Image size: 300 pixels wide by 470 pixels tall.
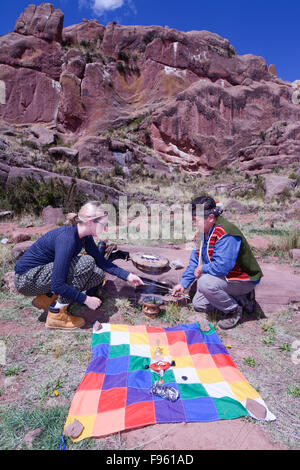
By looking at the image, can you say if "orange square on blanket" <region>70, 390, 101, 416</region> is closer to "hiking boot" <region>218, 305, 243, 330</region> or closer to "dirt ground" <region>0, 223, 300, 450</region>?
"dirt ground" <region>0, 223, 300, 450</region>

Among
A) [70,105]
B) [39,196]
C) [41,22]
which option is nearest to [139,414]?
[39,196]

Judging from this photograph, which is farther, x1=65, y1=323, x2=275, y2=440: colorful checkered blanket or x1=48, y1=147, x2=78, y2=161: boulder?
x1=48, y1=147, x2=78, y2=161: boulder

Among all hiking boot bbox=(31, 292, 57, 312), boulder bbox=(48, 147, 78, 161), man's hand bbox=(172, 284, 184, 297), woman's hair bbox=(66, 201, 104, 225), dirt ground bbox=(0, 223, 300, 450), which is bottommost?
dirt ground bbox=(0, 223, 300, 450)

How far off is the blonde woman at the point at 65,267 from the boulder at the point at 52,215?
5091 millimetres

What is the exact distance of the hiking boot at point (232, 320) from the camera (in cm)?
307

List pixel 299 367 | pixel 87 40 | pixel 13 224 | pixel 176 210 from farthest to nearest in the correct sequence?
pixel 87 40
pixel 176 210
pixel 13 224
pixel 299 367

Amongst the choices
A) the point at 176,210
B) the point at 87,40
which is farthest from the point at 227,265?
the point at 87,40

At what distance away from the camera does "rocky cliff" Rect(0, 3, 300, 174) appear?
2506 cm

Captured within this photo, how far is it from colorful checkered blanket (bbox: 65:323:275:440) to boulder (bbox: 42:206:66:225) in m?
5.65

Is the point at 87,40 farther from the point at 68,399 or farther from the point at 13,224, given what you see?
the point at 68,399

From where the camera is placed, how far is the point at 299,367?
97.7 inches

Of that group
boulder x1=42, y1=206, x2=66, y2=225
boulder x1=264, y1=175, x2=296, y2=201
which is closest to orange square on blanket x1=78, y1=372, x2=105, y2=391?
boulder x1=42, y1=206, x2=66, y2=225

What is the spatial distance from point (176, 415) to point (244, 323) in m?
1.76

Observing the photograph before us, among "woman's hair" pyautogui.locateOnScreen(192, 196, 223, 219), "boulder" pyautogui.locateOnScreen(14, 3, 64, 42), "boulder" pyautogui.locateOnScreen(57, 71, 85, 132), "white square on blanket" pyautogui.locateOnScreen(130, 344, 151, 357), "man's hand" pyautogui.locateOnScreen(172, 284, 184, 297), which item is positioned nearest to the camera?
"white square on blanket" pyautogui.locateOnScreen(130, 344, 151, 357)
